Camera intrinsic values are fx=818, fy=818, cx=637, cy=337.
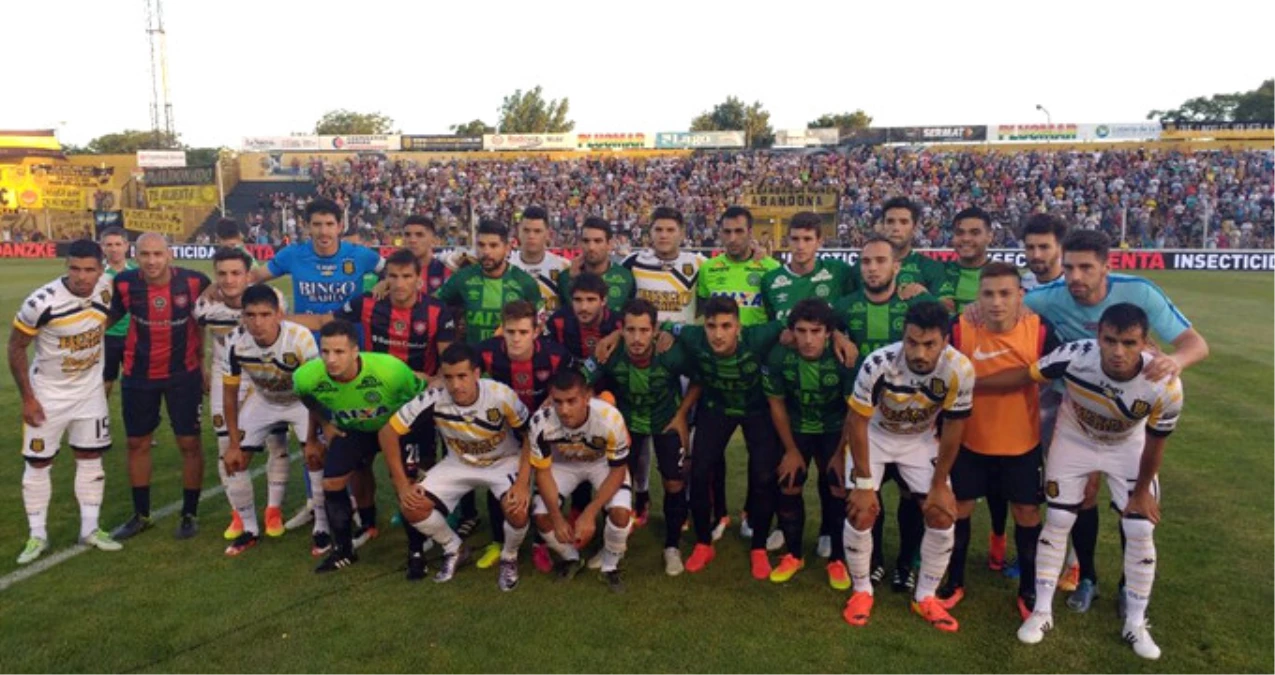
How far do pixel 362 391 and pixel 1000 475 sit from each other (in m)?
4.36

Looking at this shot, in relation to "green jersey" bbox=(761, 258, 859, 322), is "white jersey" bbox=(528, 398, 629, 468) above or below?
below

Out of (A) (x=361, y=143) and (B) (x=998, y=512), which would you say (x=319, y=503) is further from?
(A) (x=361, y=143)

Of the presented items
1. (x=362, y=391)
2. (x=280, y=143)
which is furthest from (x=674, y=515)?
(x=280, y=143)

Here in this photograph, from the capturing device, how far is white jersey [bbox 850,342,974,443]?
477 cm

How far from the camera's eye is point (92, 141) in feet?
284

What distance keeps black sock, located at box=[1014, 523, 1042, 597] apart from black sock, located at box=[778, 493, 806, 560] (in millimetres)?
1404

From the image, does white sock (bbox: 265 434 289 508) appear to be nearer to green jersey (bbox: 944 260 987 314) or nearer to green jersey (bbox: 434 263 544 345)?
green jersey (bbox: 434 263 544 345)

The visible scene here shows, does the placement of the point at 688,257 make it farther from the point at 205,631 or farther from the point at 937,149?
the point at 937,149

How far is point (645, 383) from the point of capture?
5.85m

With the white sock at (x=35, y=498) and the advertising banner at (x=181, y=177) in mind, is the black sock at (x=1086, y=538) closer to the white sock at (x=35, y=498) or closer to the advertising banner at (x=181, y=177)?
the white sock at (x=35, y=498)

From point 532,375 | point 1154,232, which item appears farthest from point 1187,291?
point 532,375

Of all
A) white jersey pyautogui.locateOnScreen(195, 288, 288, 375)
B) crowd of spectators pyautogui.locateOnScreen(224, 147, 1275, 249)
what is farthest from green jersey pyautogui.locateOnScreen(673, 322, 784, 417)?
crowd of spectators pyautogui.locateOnScreen(224, 147, 1275, 249)

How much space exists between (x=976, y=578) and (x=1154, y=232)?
28.2 m

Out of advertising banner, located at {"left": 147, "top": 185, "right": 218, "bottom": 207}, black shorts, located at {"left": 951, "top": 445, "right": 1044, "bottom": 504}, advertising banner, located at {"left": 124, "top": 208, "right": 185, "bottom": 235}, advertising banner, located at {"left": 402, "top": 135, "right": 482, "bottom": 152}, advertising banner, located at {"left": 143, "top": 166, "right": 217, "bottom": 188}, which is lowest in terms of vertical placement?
black shorts, located at {"left": 951, "top": 445, "right": 1044, "bottom": 504}
